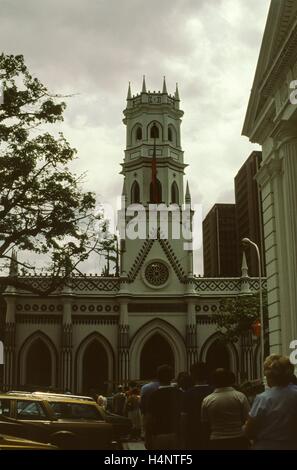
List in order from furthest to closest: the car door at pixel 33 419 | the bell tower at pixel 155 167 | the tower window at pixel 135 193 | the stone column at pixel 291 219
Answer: the tower window at pixel 135 193
the bell tower at pixel 155 167
the stone column at pixel 291 219
the car door at pixel 33 419

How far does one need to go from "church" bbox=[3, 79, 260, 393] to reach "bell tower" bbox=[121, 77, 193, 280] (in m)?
0.20

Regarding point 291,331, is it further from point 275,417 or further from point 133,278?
point 133,278

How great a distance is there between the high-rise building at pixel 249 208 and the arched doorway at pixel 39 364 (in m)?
46.0

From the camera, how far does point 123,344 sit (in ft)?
160

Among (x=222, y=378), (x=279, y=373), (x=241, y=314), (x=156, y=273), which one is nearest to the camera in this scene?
(x=279, y=373)

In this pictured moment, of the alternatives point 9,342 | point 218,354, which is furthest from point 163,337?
point 9,342

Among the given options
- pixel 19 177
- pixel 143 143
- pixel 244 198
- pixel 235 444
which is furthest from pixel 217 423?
pixel 244 198

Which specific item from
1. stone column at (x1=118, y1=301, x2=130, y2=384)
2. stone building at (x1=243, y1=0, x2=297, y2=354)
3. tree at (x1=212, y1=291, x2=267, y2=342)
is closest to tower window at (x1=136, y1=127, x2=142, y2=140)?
stone column at (x1=118, y1=301, x2=130, y2=384)

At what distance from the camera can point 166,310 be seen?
50531 millimetres

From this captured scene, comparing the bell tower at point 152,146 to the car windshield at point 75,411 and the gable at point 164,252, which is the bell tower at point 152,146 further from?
the car windshield at point 75,411

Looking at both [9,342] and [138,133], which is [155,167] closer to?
[138,133]

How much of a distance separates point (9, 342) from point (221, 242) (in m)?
73.1

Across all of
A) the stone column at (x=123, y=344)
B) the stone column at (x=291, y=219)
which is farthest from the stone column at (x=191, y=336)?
the stone column at (x=291, y=219)

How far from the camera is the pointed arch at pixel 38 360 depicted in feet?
159
